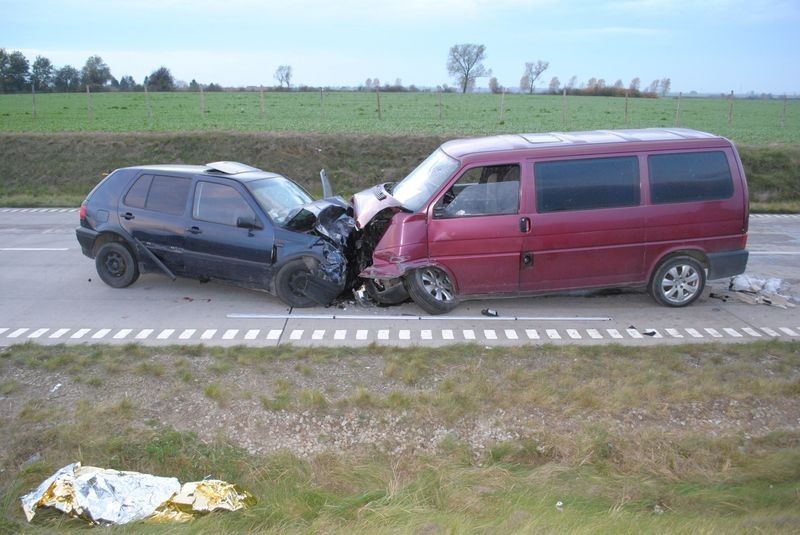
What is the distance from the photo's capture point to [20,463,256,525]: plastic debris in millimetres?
4469

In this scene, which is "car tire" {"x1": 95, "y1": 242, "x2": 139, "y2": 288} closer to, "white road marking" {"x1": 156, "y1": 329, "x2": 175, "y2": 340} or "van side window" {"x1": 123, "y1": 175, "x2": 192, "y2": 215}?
"van side window" {"x1": 123, "y1": 175, "x2": 192, "y2": 215}

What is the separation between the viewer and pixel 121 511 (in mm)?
4488

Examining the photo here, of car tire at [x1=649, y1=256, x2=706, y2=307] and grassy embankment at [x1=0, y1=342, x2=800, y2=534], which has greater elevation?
car tire at [x1=649, y1=256, x2=706, y2=307]

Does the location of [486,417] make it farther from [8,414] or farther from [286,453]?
[8,414]

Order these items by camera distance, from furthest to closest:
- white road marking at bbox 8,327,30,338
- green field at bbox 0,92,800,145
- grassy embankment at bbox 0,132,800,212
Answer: green field at bbox 0,92,800,145
grassy embankment at bbox 0,132,800,212
white road marking at bbox 8,327,30,338

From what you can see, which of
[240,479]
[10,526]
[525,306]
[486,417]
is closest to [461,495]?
[486,417]

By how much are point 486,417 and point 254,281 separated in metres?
4.16

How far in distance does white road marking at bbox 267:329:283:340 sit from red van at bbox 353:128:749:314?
4.22 feet

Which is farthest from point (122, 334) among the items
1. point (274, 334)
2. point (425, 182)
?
point (425, 182)

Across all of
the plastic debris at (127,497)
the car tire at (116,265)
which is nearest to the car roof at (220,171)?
the car tire at (116,265)

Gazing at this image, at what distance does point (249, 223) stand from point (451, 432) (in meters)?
4.37

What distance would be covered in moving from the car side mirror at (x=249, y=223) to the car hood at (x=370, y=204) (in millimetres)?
1238

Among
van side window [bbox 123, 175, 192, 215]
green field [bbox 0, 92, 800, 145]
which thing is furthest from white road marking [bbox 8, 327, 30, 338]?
green field [bbox 0, 92, 800, 145]

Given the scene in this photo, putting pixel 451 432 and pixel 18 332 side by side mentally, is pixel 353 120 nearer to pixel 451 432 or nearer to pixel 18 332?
pixel 18 332
